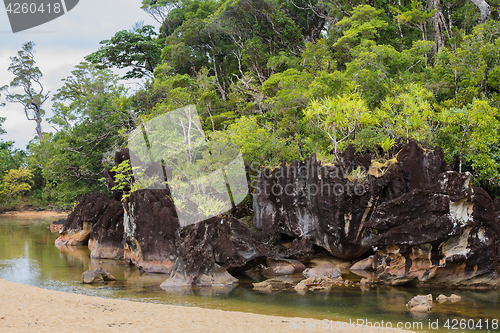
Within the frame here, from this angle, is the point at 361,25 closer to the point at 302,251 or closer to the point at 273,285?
the point at 302,251

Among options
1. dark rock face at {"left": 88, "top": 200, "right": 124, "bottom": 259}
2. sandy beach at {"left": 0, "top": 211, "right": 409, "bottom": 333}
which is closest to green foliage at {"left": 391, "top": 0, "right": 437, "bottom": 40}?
dark rock face at {"left": 88, "top": 200, "right": 124, "bottom": 259}

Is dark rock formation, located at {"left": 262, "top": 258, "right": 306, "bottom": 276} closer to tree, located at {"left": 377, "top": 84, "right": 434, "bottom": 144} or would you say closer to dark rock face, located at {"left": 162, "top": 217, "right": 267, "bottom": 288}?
dark rock face, located at {"left": 162, "top": 217, "right": 267, "bottom": 288}

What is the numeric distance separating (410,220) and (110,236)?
13.9m

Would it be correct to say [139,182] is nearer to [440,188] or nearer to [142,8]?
[440,188]

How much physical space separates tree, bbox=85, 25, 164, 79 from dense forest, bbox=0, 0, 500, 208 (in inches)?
4.5

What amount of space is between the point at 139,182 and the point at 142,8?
27123mm

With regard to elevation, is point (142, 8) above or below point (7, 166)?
above

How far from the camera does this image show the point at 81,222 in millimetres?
23672

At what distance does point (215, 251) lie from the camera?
1377 centimetres

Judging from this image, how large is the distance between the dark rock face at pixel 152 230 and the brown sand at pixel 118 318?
18.0ft

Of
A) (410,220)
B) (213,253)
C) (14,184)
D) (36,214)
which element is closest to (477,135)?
(410,220)

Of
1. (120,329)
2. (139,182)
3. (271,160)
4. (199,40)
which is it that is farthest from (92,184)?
(120,329)

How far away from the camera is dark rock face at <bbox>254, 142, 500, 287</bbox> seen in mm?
12125

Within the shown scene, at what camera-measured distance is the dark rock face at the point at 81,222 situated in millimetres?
22219
